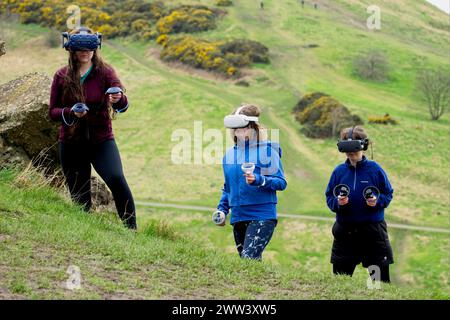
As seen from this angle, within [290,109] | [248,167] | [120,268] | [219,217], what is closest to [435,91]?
[290,109]

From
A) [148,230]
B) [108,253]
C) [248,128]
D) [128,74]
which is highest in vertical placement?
[248,128]

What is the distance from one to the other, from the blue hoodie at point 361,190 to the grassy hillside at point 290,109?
3.14 feet

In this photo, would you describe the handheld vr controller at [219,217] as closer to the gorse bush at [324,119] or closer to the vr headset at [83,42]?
the vr headset at [83,42]

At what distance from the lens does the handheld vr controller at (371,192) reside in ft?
25.7

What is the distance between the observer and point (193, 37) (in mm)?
78125

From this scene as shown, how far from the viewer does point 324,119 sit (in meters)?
56.5

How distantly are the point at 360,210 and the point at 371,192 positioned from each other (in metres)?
0.32

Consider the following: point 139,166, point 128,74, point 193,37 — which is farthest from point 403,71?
point 139,166

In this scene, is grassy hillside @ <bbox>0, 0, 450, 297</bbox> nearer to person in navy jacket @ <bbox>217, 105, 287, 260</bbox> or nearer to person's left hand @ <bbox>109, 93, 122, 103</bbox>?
person in navy jacket @ <bbox>217, 105, 287, 260</bbox>

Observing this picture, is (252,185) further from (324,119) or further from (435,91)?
(435,91)

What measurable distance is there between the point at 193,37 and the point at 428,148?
32.6 meters

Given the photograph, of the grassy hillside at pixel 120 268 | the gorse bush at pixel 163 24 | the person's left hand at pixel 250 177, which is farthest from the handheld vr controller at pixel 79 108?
the gorse bush at pixel 163 24
